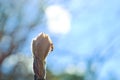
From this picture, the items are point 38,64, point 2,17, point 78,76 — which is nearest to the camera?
point 38,64

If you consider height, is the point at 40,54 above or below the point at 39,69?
above

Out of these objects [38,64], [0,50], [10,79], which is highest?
[0,50]

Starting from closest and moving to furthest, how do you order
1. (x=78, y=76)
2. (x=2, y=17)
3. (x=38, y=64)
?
(x=38, y=64) < (x=2, y=17) < (x=78, y=76)

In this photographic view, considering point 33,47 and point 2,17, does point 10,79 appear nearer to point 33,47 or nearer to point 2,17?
point 2,17

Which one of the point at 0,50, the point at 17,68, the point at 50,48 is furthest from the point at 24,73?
the point at 50,48

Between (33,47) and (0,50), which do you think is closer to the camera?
(33,47)

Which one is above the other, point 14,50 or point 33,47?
point 14,50
